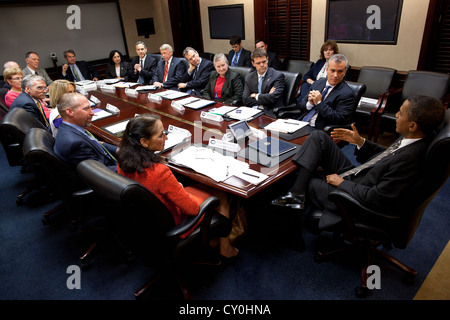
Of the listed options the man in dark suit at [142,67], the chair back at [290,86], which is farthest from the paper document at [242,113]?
the man in dark suit at [142,67]

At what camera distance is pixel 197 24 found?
6730mm

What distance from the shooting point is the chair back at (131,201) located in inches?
50.8

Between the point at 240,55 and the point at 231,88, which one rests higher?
the point at 240,55

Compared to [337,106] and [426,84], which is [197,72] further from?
[426,84]

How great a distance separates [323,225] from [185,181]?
1296 mm

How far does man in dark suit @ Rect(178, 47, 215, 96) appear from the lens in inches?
173

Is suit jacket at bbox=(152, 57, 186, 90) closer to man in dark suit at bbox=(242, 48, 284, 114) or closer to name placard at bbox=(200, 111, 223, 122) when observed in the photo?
man in dark suit at bbox=(242, 48, 284, 114)

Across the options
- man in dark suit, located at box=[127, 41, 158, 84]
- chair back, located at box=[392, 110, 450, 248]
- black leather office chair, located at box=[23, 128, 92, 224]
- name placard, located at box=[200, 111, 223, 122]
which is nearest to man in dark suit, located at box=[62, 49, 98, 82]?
man in dark suit, located at box=[127, 41, 158, 84]

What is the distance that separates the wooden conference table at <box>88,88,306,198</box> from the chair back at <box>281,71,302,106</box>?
836 mm

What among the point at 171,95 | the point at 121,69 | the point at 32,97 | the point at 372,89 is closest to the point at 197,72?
the point at 171,95

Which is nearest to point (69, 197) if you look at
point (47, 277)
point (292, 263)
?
point (47, 277)

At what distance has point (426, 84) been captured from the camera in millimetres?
3562

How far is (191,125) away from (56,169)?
1.22 meters

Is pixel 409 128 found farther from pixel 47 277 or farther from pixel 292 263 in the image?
pixel 47 277
